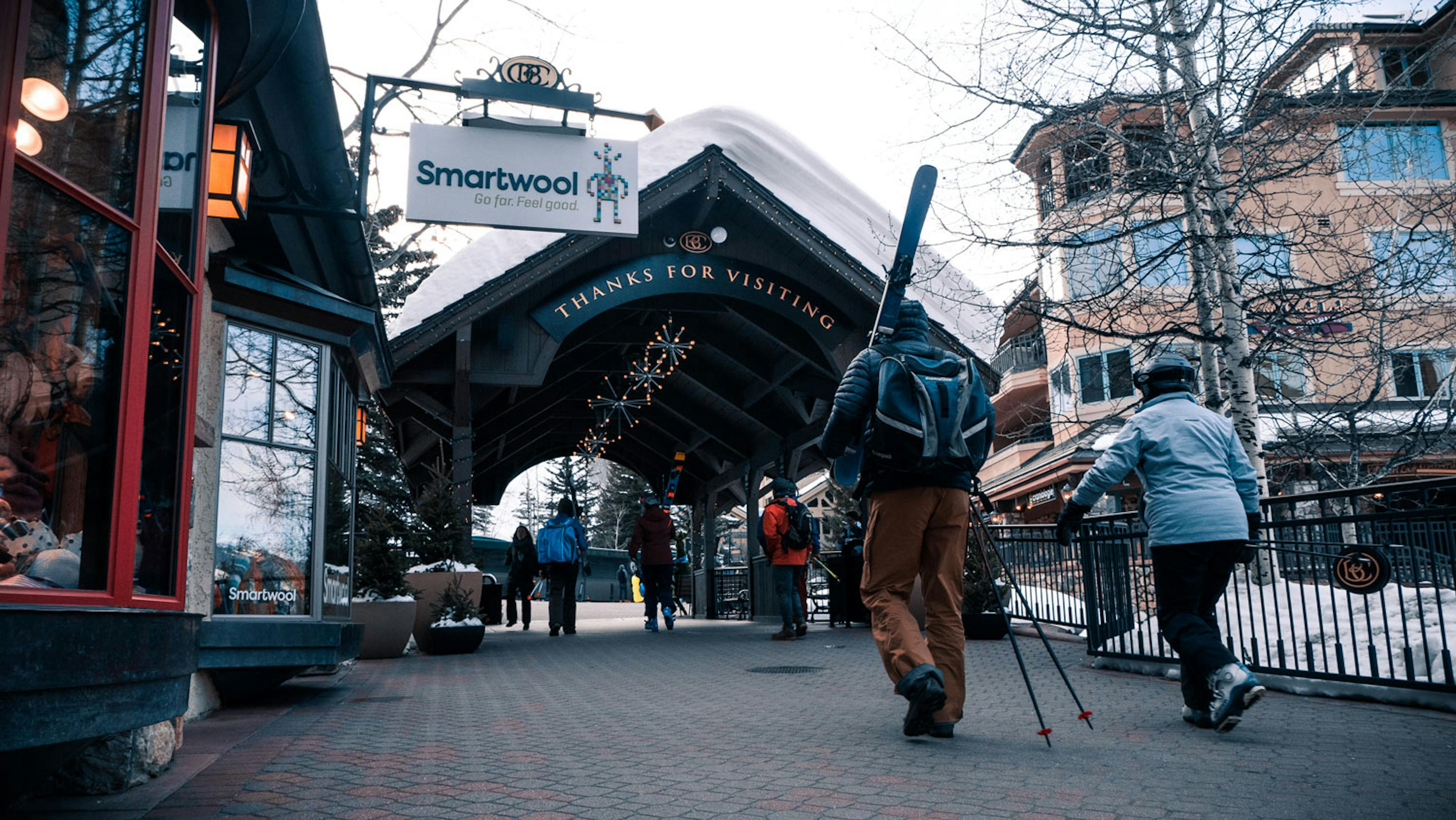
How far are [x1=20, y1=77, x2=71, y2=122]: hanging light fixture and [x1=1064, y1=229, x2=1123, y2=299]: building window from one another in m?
9.45

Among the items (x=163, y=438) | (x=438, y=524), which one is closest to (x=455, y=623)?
(x=438, y=524)

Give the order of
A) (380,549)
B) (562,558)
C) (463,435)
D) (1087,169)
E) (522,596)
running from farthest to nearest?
1. (522,596)
2. (562,558)
3. (463,435)
4. (1087,169)
5. (380,549)

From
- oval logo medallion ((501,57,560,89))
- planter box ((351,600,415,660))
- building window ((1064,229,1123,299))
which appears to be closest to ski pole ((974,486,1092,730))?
oval logo medallion ((501,57,560,89))

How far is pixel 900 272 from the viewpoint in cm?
529

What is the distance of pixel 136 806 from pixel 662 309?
11209 millimetres

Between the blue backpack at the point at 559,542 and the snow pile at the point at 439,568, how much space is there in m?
1.88

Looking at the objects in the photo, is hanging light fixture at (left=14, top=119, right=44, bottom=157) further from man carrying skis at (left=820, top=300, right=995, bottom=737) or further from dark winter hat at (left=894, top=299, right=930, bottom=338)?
dark winter hat at (left=894, top=299, right=930, bottom=338)

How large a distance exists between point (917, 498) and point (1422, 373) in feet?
83.8

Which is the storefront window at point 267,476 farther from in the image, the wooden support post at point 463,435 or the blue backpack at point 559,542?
the blue backpack at point 559,542

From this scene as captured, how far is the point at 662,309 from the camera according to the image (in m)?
14.5

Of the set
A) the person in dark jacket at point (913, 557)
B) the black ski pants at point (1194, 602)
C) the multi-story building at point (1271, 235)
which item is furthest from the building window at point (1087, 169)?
the person in dark jacket at point (913, 557)

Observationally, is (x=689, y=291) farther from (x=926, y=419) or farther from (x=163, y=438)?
(x=163, y=438)

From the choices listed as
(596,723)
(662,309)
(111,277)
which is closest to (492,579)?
(662,309)

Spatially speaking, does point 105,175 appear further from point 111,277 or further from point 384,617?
point 384,617
